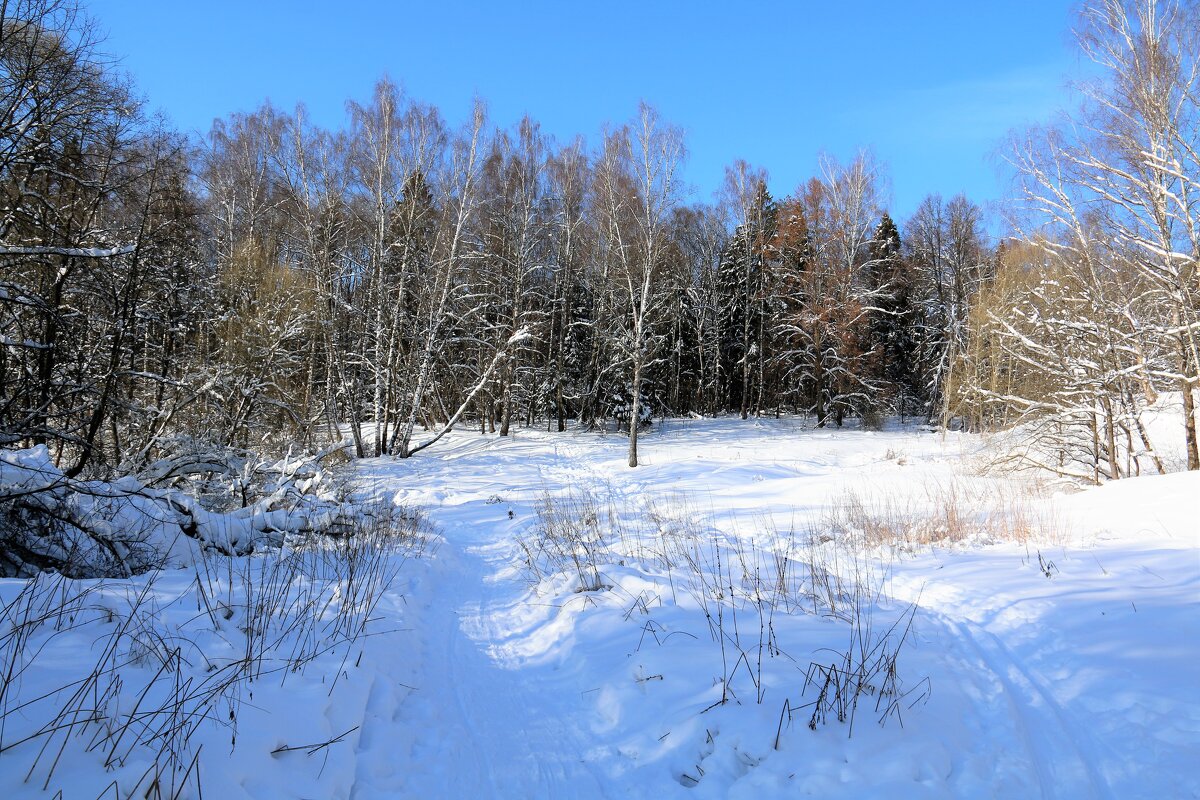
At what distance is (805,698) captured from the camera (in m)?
3.23

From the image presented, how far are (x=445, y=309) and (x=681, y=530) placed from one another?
16.2 m

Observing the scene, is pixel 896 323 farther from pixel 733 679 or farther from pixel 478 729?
pixel 478 729

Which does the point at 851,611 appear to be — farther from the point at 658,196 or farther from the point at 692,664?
the point at 658,196

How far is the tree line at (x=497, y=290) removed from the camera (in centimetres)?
767

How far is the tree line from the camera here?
7668 millimetres

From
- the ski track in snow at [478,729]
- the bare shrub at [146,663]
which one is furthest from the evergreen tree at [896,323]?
the bare shrub at [146,663]

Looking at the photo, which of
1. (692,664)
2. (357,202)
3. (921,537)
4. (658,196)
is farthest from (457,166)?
(692,664)

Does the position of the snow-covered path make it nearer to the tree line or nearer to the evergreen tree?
the tree line

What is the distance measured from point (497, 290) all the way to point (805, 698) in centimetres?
2436

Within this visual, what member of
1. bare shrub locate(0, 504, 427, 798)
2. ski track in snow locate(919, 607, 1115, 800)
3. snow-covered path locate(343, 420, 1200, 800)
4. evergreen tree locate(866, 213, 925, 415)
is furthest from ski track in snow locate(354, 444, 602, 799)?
evergreen tree locate(866, 213, 925, 415)

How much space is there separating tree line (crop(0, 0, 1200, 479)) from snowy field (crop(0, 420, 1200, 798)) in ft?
11.6

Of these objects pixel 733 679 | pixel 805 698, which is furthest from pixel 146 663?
pixel 805 698

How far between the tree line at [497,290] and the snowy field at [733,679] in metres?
3.52

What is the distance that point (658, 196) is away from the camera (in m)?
19.5
